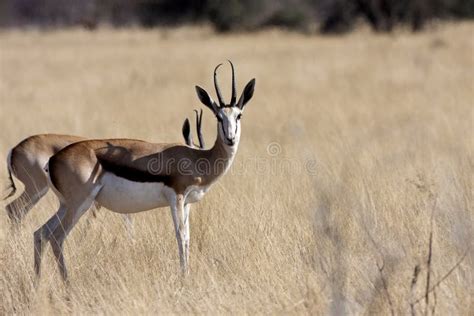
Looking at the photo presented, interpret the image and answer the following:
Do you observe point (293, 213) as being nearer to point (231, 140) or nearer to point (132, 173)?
point (231, 140)

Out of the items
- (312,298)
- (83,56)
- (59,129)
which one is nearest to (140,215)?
(312,298)

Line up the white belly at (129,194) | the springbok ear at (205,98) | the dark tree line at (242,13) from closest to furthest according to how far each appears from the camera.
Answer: the white belly at (129,194) → the springbok ear at (205,98) → the dark tree line at (242,13)

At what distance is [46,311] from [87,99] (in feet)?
41.9

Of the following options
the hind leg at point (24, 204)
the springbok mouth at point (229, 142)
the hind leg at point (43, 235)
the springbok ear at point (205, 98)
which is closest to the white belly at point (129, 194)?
the hind leg at point (43, 235)

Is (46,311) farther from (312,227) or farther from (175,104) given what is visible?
(175,104)

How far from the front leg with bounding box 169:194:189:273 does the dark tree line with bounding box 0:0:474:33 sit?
2908 centimetres

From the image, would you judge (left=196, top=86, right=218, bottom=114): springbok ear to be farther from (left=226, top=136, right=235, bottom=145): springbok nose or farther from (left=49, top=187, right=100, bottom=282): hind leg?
(left=49, top=187, right=100, bottom=282): hind leg

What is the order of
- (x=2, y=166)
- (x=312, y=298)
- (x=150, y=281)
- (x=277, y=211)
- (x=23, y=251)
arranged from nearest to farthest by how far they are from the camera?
(x=312, y=298)
(x=150, y=281)
(x=23, y=251)
(x=277, y=211)
(x=2, y=166)

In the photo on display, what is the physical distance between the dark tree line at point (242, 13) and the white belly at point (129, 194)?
28995mm

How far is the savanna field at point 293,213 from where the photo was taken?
5.66 metres

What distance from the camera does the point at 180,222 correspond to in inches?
252

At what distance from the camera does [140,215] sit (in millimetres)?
7770

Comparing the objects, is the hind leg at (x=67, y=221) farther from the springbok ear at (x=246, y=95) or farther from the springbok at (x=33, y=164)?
the springbok at (x=33, y=164)

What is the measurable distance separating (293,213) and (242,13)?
35544mm
